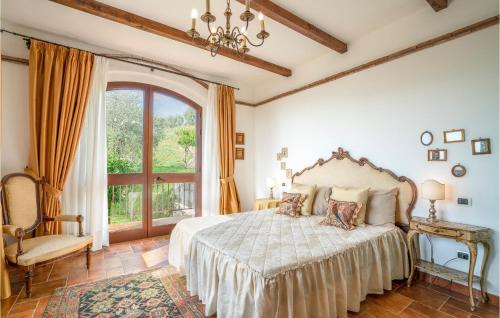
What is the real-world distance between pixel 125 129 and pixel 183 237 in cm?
218

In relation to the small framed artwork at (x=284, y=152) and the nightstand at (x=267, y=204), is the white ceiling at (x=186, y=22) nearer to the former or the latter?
the small framed artwork at (x=284, y=152)

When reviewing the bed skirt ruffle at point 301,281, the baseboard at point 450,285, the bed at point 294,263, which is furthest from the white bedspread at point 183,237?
the baseboard at point 450,285

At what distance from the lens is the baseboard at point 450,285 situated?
6.93 ft

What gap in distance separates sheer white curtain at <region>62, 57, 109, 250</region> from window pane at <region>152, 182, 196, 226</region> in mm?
815

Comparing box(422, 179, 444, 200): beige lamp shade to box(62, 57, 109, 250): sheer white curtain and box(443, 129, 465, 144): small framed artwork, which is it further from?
box(62, 57, 109, 250): sheer white curtain

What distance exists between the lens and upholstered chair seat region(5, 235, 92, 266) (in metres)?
2.13

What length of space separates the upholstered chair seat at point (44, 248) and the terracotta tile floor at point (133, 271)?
13.1 inches

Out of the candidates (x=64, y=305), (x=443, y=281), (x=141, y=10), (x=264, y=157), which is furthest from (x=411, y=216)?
(x=141, y=10)

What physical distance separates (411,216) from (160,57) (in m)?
4.11

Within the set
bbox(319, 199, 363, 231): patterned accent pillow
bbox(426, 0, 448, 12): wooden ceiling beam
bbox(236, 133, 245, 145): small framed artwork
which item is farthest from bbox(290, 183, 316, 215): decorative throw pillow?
bbox(426, 0, 448, 12): wooden ceiling beam

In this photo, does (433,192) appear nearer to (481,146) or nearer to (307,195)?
(481,146)

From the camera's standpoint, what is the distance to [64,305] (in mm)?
2047

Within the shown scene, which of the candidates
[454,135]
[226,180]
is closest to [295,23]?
[454,135]

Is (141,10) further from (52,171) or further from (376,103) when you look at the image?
(376,103)
